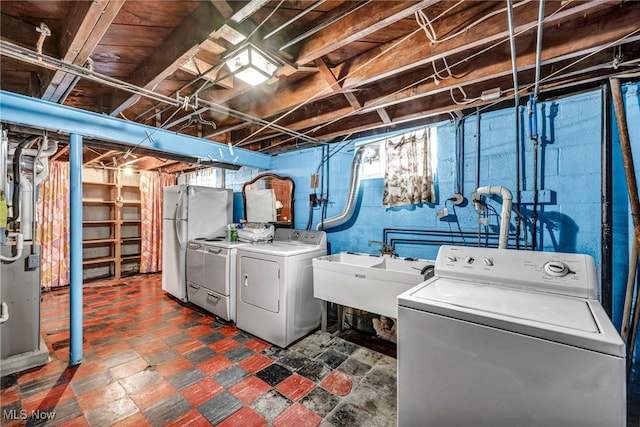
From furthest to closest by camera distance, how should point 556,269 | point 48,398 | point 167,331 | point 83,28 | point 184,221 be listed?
point 184,221, point 167,331, point 48,398, point 556,269, point 83,28

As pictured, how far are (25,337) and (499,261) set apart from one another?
3762mm

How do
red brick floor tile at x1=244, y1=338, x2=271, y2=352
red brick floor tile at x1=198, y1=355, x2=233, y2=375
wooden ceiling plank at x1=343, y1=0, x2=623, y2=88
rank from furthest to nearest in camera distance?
red brick floor tile at x1=244, y1=338, x2=271, y2=352 → red brick floor tile at x1=198, y1=355, x2=233, y2=375 → wooden ceiling plank at x1=343, y1=0, x2=623, y2=88

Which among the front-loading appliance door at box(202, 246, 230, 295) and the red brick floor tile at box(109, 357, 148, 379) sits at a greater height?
the front-loading appliance door at box(202, 246, 230, 295)

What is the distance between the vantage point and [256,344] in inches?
106

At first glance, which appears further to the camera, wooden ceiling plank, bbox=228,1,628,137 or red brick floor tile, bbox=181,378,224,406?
red brick floor tile, bbox=181,378,224,406

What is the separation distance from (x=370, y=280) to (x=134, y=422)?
1827 millimetres

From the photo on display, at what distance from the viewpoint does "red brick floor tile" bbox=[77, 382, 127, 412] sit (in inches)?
71.6

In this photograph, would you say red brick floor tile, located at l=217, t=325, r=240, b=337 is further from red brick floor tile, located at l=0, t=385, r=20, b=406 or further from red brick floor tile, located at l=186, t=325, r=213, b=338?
red brick floor tile, located at l=0, t=385, r=20, b=406

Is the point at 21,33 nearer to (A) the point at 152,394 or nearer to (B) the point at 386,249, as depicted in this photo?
(A) the point at 152,394

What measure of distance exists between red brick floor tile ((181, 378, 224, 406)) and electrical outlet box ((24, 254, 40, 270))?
1748 millimetres

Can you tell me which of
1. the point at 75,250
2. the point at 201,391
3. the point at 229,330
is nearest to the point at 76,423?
the point at 201,391

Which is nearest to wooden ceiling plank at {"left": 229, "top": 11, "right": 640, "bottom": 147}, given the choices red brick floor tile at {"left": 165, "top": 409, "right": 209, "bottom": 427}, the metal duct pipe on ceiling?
the metal duct pipe on ceiling

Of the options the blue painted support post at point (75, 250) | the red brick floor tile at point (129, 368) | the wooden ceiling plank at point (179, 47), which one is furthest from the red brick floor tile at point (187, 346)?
the wooden ceiling plank at point (179, 47)

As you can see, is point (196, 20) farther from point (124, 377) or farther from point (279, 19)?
point (124, 377)
